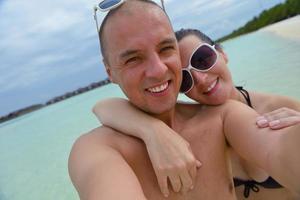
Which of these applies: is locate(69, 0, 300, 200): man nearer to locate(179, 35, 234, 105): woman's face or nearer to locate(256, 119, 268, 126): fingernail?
locate(256, 119, 268, 126): fingernail

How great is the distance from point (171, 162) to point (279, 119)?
42 cm

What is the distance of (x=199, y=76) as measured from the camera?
76.0 inches

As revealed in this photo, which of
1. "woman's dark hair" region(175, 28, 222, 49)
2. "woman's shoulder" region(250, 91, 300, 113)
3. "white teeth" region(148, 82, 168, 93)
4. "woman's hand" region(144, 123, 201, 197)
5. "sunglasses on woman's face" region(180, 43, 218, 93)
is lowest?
"woman's shoulder" region(250, 91, 300, 113)

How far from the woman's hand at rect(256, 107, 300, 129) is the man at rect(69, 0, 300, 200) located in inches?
1.3

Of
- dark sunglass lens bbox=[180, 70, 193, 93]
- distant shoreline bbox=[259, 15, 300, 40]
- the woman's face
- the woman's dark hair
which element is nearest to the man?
the woman's face

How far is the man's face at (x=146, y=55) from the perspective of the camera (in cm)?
148

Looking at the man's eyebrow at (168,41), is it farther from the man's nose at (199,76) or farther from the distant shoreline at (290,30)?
the distant shoreline at (290,30)

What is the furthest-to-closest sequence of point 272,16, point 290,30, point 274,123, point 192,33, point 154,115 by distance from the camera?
1. point 272,16
2. point 290,30
3. point 192,33
4. point 154,115
5. point 274,123

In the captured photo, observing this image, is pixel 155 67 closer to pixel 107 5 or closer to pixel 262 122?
pixel 107 5

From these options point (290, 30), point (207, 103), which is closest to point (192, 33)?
point (207, 103)

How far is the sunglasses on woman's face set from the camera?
6.33 ft

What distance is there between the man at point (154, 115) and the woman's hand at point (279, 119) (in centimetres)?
3

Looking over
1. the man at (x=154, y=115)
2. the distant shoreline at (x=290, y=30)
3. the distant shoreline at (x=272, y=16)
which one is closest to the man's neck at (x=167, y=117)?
the man at (x=154, y=115)

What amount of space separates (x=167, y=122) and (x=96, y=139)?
0.34 m
